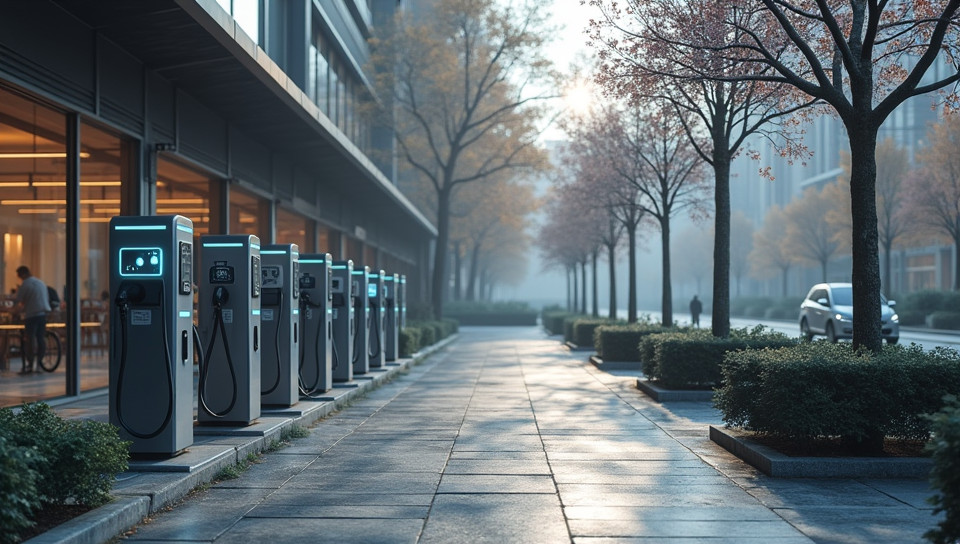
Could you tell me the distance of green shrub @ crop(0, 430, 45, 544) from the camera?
546 cm

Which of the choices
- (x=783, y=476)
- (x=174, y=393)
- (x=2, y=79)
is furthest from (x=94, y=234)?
(x=783, y=476)

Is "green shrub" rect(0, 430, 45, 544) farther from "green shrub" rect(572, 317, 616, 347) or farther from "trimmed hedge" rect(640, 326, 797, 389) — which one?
"green shrub" rect(572, 317, 616, 347)

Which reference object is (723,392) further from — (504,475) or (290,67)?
(290,67)

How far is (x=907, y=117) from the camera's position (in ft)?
239

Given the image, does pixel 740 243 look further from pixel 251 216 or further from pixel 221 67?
pixel 221 67

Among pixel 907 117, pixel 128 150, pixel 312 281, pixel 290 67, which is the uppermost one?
pixel 907 117

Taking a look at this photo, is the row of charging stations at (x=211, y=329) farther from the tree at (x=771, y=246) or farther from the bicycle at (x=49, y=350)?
the tree at (x=771, y=246)

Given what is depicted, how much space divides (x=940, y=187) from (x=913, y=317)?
18.6 feet

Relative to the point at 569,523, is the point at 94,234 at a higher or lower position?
higher

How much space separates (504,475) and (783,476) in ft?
8.08

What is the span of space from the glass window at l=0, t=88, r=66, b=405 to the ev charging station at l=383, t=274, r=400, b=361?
22.6 feet

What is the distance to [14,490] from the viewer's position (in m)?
5.57

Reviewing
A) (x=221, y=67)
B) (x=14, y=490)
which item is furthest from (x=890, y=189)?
(x=14, y=490)

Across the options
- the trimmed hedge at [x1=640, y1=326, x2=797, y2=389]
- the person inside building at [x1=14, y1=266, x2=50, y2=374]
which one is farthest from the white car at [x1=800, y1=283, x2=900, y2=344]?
the person inside building at [x1=14, y1=266, x2=50, y2=374]
